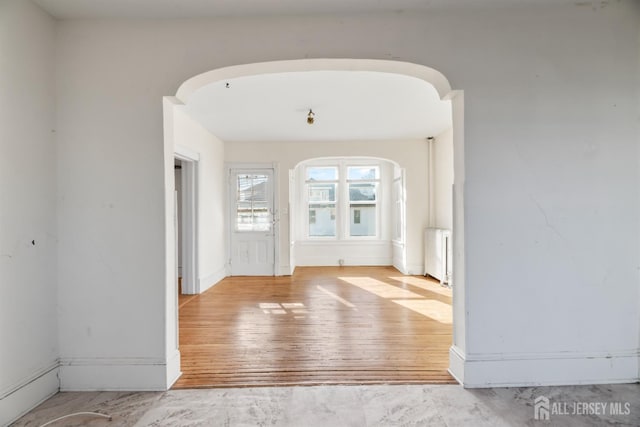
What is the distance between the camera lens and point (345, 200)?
7.59 m

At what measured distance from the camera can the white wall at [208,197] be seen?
4.58 m

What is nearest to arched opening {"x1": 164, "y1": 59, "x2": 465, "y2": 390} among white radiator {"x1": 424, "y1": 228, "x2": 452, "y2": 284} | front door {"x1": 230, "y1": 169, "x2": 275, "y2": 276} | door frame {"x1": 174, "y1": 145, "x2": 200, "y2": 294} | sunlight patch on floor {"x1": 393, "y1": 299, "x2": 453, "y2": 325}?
sunlight patch on floor {"x1": 393, "y1": 299, "x2": 453, "y2": 325}

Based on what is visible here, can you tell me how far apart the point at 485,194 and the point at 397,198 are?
489 centimetres

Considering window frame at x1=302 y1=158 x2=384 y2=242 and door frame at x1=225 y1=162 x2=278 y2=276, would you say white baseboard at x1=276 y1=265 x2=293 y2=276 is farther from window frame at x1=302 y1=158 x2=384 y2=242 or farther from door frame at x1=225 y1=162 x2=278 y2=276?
window frame at x1=302 y1=158 x2=384 y2=242

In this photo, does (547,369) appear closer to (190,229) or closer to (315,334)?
(315,334)

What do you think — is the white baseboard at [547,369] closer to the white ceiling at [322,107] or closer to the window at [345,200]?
the white ceiling at [322,107]

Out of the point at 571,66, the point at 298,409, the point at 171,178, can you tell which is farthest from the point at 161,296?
the point at 571,66

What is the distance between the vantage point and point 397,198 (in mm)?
7141

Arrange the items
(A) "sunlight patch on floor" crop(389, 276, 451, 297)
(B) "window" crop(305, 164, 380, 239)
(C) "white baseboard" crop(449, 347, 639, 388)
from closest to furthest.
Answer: (C) "white baseboard" crop(449, 347, 639, 388)
(A) "sunlight patch on floor" crop(389, 276, 451, 297)
(B) "window" crop(305, 164, 380, 239)

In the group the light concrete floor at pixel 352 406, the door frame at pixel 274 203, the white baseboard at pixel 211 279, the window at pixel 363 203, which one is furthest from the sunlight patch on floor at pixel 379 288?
the light concrete floor at pixel 352 406

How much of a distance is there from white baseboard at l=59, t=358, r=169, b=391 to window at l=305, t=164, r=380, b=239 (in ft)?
17.9

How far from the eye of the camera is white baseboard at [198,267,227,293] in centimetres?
507

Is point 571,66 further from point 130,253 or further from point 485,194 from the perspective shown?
point 130,253

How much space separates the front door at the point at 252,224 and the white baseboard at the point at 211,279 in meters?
0.27
